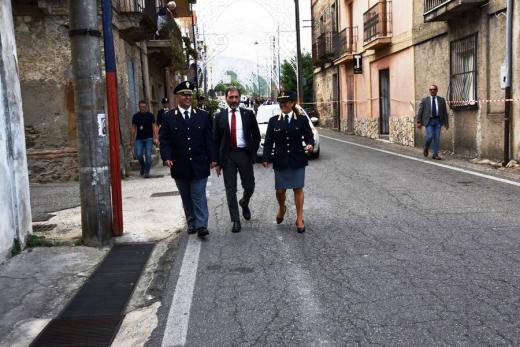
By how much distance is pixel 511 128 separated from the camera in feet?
39.3

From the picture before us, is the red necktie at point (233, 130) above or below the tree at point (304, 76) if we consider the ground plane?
below

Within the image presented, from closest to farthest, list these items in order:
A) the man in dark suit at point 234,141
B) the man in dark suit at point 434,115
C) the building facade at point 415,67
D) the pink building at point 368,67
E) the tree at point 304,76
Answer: the man in dark suit at point 234,141, the building facade at point 415,67, the man in dark suit at point 434,115, the pink building at point 368,67, the tree at point 304,76

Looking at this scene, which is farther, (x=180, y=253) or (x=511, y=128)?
(x=511, y=128)

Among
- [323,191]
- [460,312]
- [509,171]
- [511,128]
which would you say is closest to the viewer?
[460,312]

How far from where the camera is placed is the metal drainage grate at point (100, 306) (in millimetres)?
3920

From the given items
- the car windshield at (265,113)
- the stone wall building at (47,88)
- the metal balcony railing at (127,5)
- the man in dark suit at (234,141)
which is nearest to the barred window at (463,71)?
the car windshield at (265,113)

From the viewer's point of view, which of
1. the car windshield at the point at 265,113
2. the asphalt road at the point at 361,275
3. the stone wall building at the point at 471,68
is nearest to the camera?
the asphalt road at the point at 361,275

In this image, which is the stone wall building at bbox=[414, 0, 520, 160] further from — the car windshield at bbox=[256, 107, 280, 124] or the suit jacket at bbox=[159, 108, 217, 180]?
the suit jacket at bbox=[159, 108, 217, 180]

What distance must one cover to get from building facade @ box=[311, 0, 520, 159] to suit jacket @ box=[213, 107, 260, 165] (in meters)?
7.10

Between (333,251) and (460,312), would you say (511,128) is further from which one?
(460,312)

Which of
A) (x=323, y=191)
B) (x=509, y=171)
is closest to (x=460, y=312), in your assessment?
(x=323, y=191)

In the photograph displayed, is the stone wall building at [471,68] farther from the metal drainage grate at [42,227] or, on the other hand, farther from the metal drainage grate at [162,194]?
the metal drainage grate at [42,227]

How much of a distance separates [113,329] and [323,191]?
575 cm

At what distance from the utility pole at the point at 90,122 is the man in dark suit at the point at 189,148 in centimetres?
71
